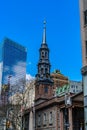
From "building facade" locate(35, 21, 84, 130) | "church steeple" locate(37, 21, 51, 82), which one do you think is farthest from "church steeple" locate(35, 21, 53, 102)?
"building facade" locate(35, 21, 84, 130)

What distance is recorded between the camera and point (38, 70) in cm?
10350

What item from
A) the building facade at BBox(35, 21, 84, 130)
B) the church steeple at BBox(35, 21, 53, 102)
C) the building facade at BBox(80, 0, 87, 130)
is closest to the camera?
the building facade at BBox(80, 0, 87, 130)

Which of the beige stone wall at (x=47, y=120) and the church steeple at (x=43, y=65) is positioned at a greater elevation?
the church steeple at (x=43, y=65)

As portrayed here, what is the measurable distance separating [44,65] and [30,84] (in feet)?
124

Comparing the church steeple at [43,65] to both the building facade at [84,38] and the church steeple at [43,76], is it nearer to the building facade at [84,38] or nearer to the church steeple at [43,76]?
the church steeple at [43,76]

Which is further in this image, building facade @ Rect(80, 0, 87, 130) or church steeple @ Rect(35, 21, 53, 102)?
church steeple @ Rect(35, 21, 53, 102)

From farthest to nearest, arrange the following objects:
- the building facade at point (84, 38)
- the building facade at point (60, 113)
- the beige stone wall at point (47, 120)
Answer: the beige stone wall at point (47, 120) < the building facade at point (60, 113) < the building facade at point (84, 38)

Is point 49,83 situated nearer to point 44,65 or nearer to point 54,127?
point 44,65

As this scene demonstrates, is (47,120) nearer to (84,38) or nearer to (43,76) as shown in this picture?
(84,38)

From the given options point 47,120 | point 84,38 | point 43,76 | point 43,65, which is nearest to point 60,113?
point 47,120

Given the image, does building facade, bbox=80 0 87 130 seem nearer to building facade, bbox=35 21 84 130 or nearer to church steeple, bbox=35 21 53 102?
building facade, bbox=35 21 84 130

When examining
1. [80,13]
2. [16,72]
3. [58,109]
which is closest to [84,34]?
[80,13]

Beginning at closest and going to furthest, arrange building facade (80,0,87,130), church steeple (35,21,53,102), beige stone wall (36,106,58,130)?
building facade (80,0,87,130), beige stone wall (36,106,58,130), church steeple (35,21,53,102)

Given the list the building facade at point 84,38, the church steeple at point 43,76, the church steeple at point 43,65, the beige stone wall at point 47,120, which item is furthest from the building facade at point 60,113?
the church steeple at point 43,65
